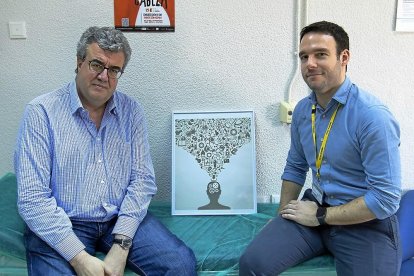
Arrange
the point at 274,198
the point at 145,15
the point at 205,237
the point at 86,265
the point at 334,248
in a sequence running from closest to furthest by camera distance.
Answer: the point at 86,265 → the point at 334,248 → the point at 205,237 → the point at 145,15 → the point at 274,198

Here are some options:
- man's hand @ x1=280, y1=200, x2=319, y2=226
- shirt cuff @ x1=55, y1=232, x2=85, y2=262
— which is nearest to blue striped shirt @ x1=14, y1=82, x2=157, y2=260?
shirt cuff @ x1=55, y1=232, x2=85, y2=262

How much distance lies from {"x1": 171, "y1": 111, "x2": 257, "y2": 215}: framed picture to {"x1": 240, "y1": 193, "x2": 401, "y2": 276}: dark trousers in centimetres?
46

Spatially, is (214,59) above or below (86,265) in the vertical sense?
above

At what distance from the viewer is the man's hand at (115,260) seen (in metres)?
1.46

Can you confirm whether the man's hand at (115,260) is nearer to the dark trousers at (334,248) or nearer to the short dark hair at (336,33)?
the dark trousers at (334,248)

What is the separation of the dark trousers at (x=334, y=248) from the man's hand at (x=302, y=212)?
0.10 ft

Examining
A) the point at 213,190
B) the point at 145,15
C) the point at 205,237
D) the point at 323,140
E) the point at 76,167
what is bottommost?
the point at 205,237

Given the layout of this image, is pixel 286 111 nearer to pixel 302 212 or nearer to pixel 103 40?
pixel 302 212

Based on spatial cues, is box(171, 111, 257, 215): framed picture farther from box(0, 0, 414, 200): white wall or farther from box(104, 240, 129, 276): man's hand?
box(104, 240, 129, 276): man's hand

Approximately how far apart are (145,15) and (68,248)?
46.0 inches

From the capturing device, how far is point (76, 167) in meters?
1.55

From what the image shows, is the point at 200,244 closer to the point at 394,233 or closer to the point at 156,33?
the point at 394,233

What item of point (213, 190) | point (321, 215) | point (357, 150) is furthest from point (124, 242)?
point (357, 150)

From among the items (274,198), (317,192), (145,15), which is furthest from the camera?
(274,198)
